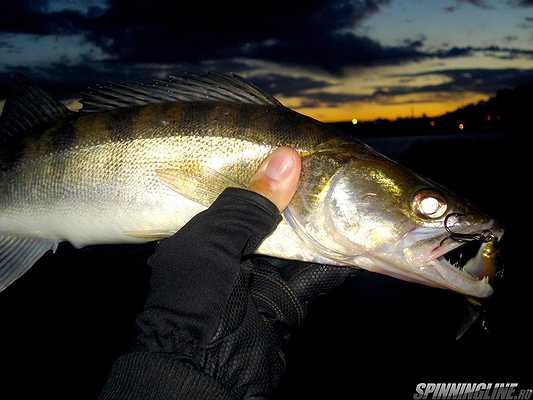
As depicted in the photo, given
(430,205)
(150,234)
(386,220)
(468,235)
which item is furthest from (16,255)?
(468,235)

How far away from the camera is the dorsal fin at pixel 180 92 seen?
286 cm

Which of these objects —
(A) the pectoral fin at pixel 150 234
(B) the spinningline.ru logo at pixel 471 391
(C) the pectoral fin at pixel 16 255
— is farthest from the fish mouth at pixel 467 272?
(B) the spinningline.ru logo at pixel 471 391

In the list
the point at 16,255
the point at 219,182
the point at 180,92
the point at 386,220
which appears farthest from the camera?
the point at 16,255

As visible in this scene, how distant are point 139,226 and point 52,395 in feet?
10.8

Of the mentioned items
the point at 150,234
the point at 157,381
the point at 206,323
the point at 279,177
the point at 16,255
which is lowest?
the point at 16,255

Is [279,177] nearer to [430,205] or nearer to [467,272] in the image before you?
[430,205]

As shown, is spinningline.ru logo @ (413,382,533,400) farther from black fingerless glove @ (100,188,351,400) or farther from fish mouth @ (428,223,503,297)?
black fingerless glove @ (100,188,351,400)

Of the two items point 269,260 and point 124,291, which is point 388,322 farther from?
point 124,291

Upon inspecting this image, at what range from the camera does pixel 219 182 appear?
2639 mm

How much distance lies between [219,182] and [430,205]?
4.37ft

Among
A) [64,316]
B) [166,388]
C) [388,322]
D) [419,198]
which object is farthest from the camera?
[388,322]

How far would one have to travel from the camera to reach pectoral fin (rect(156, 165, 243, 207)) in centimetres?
264

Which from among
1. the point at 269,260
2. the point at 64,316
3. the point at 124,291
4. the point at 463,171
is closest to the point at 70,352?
the point at 64,316

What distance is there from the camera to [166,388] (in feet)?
5.76
